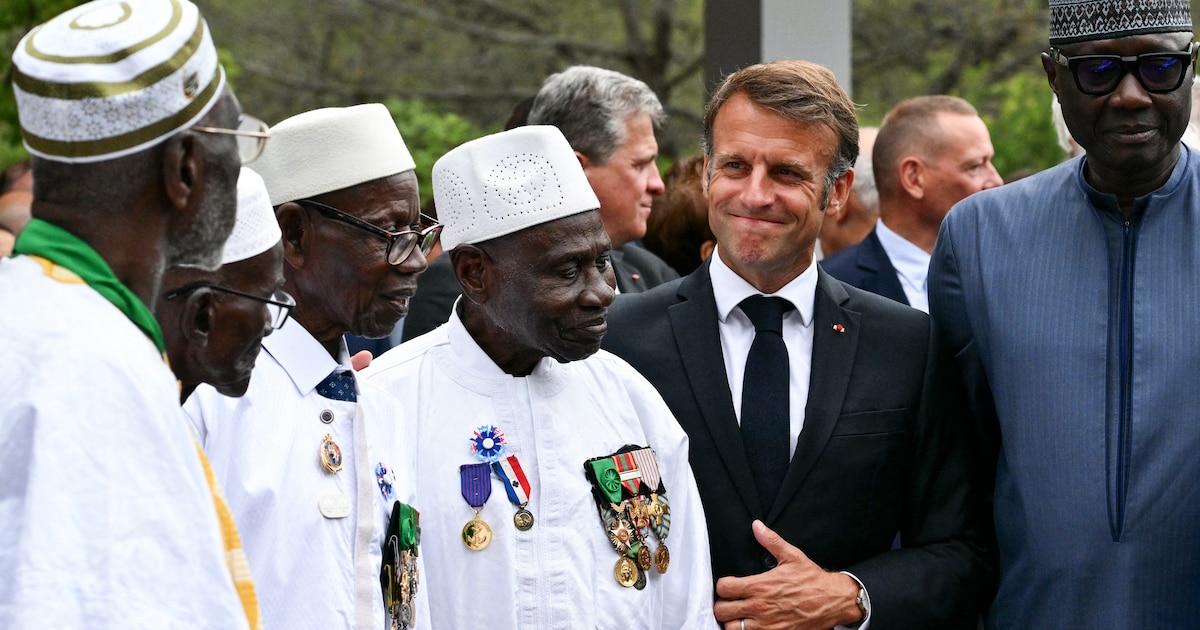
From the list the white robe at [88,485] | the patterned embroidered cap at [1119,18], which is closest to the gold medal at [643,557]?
the white robe at [88,485]

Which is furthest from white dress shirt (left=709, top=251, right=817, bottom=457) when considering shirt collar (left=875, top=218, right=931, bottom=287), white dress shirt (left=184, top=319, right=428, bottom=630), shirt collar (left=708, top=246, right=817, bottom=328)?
shirt collar (left=875, top=218, right=931, bottom=287)

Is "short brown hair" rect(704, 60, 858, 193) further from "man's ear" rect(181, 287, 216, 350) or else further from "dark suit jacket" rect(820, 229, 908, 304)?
"dark suit jacket" rect(820, 229, 908, 304)

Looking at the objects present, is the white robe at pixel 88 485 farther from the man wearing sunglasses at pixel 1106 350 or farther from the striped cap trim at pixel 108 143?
the man wearing sunglasses at pixel 1106 350

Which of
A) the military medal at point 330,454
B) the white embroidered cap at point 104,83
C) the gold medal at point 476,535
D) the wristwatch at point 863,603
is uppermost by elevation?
the white embroidered cap at point 104,83

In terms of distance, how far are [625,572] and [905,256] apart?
3.39 metres

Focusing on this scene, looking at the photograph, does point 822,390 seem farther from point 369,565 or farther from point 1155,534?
point 369,565

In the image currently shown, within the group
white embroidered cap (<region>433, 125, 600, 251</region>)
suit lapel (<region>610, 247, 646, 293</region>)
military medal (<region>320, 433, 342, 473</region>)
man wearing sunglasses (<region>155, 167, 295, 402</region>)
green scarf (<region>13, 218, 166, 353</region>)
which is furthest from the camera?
suit lapel (<region>610, 247, 646, 293</region>)

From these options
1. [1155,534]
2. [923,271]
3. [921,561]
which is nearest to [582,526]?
[921,561]

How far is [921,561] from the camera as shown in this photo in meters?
3.75

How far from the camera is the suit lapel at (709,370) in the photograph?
3.71m

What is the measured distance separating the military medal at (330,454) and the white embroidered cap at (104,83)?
1.00 metres

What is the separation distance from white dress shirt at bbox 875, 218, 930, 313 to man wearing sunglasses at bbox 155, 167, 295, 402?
12.2 ft

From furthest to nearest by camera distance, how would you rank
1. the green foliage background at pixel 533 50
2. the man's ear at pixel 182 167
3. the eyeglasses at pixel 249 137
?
the green foliage background at pixel 533 50
the eyeglasses at pixel 249 137
the man's ear at pixel 182 167

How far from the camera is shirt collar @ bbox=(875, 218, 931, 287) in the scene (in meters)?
6.33
